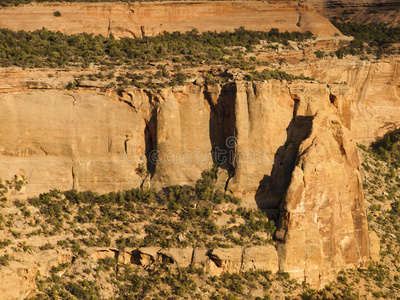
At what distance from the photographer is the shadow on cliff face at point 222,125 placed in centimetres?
4897

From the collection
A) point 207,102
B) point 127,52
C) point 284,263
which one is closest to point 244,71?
point 207,102

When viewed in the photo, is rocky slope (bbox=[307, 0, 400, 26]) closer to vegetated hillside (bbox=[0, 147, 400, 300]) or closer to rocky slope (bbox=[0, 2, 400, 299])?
rocky slope (bbox=[0, 2, 400, 299])

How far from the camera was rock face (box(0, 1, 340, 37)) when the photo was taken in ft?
193

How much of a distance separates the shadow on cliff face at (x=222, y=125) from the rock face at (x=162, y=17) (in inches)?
465

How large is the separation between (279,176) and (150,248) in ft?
27.5

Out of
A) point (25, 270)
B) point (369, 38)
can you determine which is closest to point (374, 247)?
point (369, 38)

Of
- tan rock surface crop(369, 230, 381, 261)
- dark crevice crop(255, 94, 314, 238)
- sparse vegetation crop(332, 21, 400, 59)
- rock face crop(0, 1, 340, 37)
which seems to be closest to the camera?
dark crevice crop(255, 94, 314, 238)

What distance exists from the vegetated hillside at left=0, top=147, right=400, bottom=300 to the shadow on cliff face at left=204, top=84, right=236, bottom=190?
3.79 ft

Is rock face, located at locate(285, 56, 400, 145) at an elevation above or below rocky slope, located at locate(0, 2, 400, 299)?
above

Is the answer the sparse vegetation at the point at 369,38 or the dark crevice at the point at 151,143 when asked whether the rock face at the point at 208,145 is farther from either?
the sparse vegetation at the point at 369,38

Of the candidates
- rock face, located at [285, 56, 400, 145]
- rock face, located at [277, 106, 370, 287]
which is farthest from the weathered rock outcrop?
rock face, located at [285, 56, 400, 145]

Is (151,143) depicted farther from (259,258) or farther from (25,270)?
(25,270)

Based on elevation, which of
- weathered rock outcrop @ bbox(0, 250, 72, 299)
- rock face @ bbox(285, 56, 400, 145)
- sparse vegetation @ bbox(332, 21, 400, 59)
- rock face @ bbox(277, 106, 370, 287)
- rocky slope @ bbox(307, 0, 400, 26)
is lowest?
weathered rock outcrop @ bbox(0, 250, 72, 299)

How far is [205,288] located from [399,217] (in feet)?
46.1
